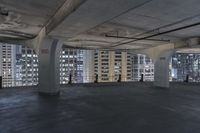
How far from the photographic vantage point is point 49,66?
11.8 metres

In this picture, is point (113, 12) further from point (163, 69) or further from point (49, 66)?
point (163, 69)

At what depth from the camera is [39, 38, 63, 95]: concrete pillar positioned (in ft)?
38.6

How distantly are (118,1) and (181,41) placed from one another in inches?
426

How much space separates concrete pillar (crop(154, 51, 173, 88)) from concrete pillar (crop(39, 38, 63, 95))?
9.36 metres

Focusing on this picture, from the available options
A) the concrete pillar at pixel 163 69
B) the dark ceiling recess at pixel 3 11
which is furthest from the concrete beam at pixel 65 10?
the concrete pillar at pixel 163 69

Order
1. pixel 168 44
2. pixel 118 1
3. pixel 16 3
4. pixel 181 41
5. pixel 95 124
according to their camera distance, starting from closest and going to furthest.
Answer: pixel 118 1
pixel 95 124
pixel 16 3
pixel 181 41
pixel 168 44

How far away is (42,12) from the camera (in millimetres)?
7434

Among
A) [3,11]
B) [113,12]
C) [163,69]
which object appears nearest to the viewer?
[113,12]

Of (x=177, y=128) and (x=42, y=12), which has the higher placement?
(x=42, y=12)

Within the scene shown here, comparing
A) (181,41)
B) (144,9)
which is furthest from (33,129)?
(181,41)

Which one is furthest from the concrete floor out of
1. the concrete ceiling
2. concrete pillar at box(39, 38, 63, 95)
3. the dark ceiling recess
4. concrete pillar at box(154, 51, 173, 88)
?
concrete pillar at box(154, 51, 173, 88)

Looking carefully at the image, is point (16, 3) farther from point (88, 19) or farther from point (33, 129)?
point (33, 129)

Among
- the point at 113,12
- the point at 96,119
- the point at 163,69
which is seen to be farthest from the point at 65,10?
the point at 163,69

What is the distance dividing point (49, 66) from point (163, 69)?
9.99m
